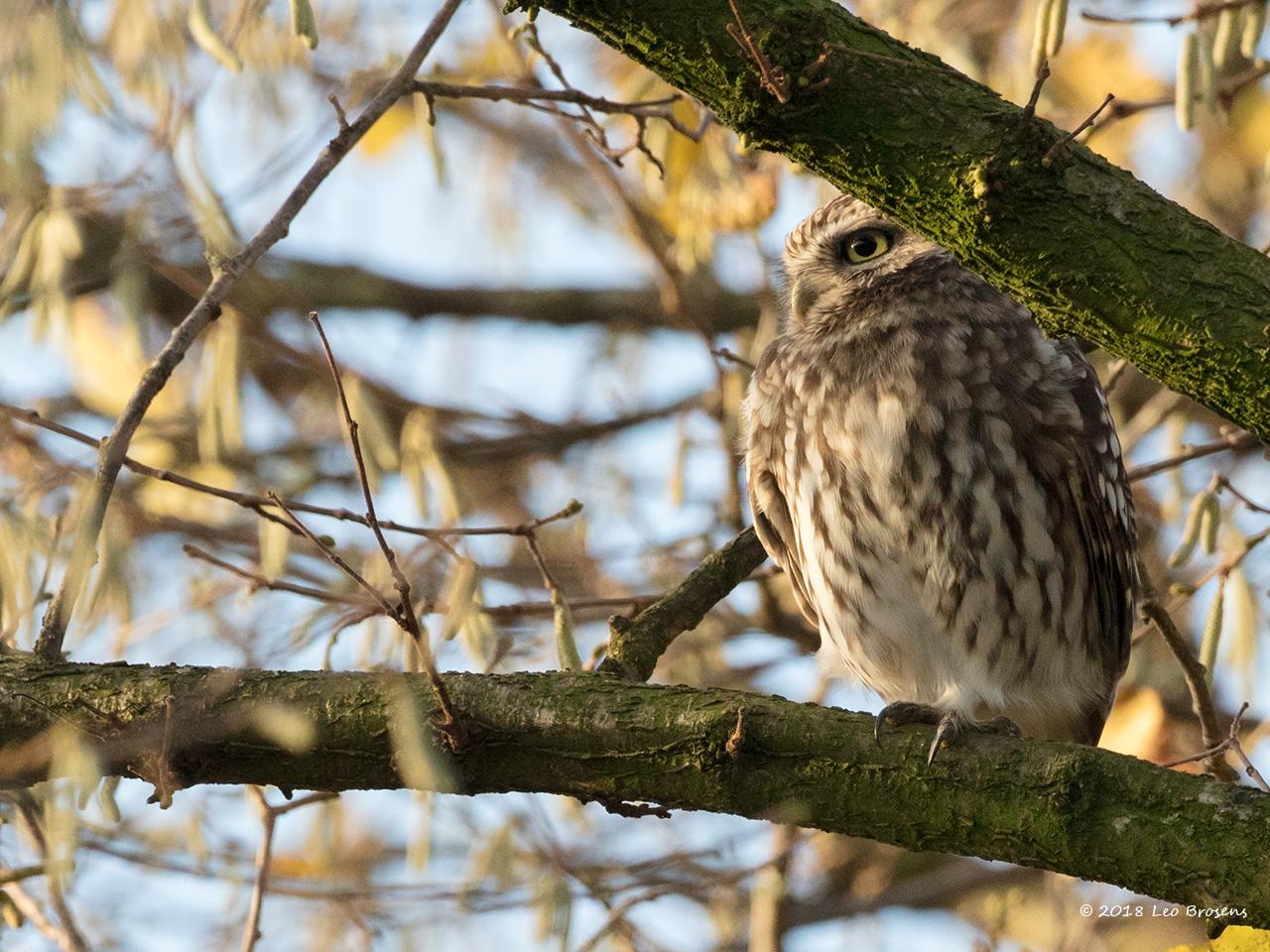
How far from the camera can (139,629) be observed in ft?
12.3

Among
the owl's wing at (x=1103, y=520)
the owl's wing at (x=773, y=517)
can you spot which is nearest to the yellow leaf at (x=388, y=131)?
the owl's wing at (x=773, y=517)

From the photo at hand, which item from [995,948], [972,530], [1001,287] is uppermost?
[972,530]

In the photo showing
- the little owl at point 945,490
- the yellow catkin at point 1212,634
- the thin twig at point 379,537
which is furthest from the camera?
the little owl at point 945,490

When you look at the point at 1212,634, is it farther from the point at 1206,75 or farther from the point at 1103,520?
the point at 1206,75

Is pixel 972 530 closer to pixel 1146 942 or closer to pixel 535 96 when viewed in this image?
pixel 535 96

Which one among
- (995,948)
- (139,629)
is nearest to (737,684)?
(995,948)

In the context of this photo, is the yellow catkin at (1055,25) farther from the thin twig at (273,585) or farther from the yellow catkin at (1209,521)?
the thin twig at (273,585)

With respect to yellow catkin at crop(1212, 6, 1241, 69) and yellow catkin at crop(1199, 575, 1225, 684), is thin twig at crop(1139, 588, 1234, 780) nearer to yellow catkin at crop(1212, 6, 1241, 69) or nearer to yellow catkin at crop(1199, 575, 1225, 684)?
yellow catkin at crop(1199, 575, 1225, 684)

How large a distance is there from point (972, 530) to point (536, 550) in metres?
1.07

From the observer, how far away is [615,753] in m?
2.61

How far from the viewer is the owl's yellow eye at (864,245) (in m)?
4.12

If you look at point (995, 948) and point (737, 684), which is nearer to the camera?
point (995, 948)

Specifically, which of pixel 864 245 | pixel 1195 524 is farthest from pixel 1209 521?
pixel 864 245

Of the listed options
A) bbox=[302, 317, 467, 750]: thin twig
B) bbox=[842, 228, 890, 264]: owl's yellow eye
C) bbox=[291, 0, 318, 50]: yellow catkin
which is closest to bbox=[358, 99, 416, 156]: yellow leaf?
bbox=[842, 228, 890, 264]: owl's yellow eye
